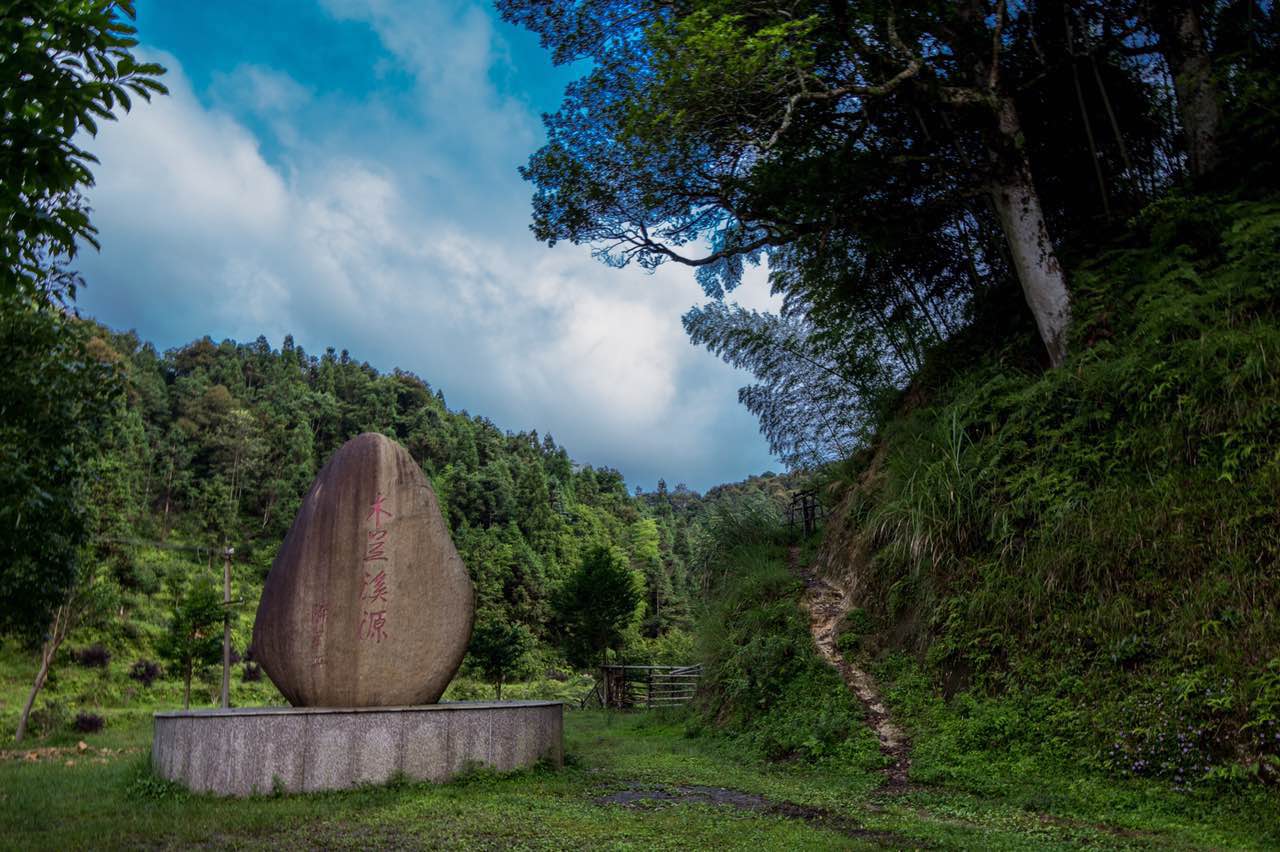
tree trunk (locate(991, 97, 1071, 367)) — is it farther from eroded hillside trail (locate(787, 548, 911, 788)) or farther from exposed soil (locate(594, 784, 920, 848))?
exposed soil (locate(594, 784, 920, 848))

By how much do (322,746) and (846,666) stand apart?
18.4 feet

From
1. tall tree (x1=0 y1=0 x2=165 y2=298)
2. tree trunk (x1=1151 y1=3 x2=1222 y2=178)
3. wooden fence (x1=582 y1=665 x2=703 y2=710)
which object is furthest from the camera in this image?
wooden fence (x1=582 y1=665 x2=703 y2=710)

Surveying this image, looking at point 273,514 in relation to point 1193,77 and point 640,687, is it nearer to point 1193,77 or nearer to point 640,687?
point 640,687

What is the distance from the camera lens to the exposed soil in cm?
498

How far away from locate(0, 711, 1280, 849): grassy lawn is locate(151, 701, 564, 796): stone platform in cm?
18

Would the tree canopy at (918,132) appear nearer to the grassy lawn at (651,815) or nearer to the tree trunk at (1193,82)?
the tree trunk at (1193,82)

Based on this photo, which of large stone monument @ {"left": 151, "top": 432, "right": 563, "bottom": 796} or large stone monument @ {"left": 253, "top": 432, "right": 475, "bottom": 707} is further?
large stone monument @ {"left": 253, "top": 432, "right": 475, "bottom": 707}

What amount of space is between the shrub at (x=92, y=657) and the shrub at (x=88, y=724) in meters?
9.71

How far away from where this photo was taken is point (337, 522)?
7.88 metres

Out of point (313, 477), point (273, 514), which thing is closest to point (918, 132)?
point (313, 477)

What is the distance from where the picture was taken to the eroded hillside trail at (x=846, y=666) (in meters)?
7.59

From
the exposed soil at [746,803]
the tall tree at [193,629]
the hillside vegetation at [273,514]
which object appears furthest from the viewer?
the hillside vegetation at [273,514]

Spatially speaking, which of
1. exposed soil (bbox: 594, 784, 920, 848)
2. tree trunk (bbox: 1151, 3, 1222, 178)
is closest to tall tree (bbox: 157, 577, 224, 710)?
exposed soil (bbox: 594, 784, 920, 848)

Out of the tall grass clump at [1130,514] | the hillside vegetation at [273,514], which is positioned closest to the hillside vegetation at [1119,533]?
the tall grass clump at [1130,514]
